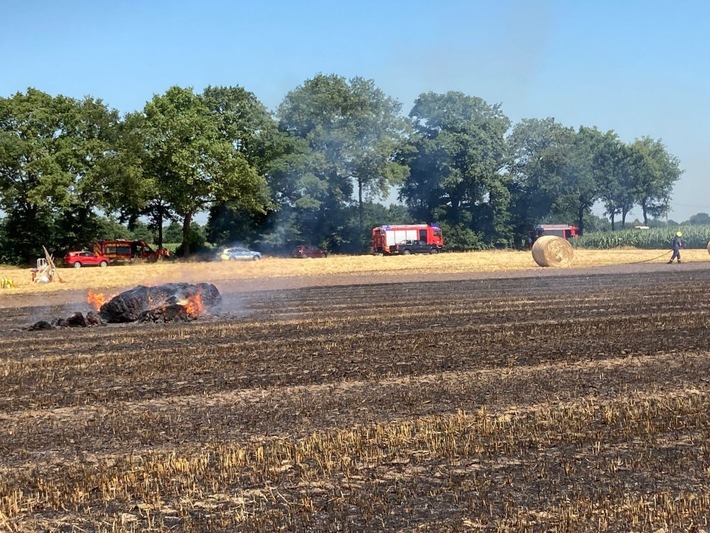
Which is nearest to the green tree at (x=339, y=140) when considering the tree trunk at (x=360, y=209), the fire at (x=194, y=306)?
the tree trunk at (x=360, y=209)

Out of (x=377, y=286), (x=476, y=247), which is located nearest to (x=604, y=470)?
(x=377, y=286)

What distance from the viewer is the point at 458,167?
3243 inches

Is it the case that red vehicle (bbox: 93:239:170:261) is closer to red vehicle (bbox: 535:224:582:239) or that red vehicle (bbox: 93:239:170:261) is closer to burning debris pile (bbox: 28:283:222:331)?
red vehicle (bbox: 535:224:582:239)

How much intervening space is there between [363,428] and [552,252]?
1422 inches

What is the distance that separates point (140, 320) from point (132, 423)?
11.3 meters

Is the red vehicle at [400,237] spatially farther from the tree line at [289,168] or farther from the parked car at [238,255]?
the parked car at [238,255]

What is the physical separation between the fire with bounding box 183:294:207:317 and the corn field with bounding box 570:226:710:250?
55611 mm

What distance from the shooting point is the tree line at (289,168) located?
58625mm

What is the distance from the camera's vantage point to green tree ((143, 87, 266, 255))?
6028cm

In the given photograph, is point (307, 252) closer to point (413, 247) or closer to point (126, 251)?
point (413, 247)

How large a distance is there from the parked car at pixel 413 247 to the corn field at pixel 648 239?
16429mm

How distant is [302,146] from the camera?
66.7 meters

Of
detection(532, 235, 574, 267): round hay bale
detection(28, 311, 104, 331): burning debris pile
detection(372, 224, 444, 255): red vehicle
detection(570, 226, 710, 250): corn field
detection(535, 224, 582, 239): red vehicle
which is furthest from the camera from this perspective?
detection(535, 224, 582, 239): red vehicle

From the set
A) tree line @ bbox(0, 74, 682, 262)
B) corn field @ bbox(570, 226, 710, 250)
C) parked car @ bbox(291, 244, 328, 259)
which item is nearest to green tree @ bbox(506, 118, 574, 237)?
tree line @ bbox(0, 74, 682, 262)
